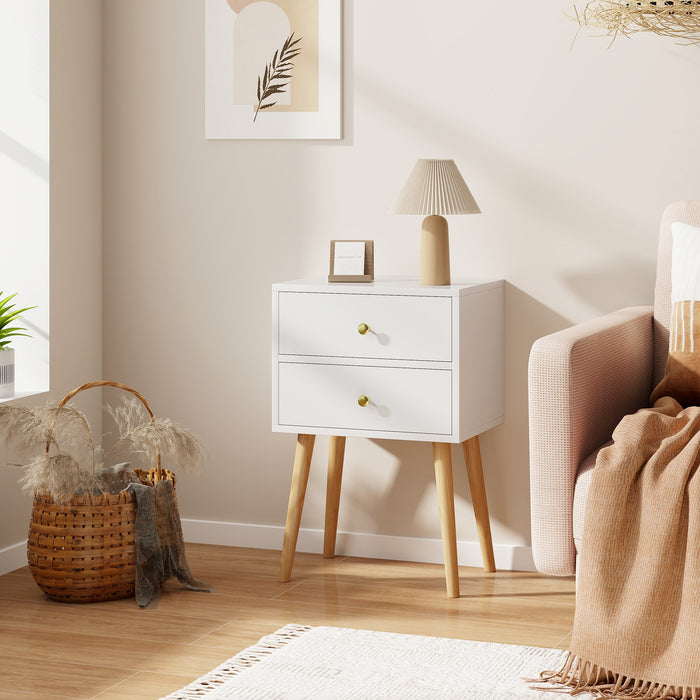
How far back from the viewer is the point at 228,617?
2691 millimetres

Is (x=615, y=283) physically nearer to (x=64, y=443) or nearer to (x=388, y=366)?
(x=388, y=366)

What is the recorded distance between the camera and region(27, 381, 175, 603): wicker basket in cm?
273

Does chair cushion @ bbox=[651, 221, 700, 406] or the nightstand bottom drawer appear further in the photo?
the nightstand bottom drawer

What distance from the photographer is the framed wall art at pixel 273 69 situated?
3.18 m

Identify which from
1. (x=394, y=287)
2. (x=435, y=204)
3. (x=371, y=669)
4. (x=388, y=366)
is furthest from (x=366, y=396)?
(x=371, y=669)

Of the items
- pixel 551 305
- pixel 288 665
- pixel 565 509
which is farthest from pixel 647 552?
pixel 551 305

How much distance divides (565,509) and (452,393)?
57 centimetres

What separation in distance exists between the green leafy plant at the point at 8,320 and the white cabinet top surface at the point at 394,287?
0.71 m

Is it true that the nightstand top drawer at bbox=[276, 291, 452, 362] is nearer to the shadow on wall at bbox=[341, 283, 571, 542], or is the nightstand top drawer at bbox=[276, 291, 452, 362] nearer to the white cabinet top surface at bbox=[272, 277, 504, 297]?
the white cabinet top surface at bbox=[272, 277, 504, 297]

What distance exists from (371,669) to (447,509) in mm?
610

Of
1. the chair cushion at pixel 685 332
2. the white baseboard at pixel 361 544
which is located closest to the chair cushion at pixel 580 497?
the chair cushion at pixel 685 332

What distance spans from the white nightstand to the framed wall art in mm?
546

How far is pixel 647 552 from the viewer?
2113 millimetres

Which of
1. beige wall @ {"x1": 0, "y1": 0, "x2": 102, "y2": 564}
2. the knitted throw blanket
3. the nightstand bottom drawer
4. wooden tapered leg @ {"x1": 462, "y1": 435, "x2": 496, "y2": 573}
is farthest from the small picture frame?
the knitted throw blanket
